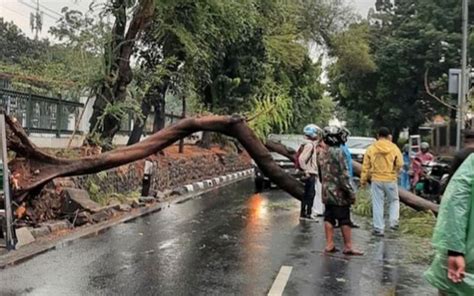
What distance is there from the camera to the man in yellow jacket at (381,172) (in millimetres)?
12414

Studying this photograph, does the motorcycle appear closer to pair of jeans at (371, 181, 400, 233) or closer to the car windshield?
pair of jeans at (371, 181, 400, 233)

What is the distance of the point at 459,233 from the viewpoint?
13.4ft

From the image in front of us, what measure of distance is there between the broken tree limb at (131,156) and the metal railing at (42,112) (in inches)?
127

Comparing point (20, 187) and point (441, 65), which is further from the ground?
point (441, 65)

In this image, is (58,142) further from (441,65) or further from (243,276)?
(441,65)

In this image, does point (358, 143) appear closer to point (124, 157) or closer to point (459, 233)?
point (124, 157)

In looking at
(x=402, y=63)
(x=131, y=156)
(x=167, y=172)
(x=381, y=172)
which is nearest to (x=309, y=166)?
(x=381, y=172)

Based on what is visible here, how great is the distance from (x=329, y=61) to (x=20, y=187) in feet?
142

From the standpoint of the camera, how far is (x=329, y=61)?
5331 cm

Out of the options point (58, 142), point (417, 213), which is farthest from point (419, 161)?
point (58, 142)

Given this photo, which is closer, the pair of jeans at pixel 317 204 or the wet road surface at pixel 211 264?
the wet road surface at pixel 211 264

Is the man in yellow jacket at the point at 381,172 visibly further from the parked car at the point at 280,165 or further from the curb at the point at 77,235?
the parked car at the point at 280,165

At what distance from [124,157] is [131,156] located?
0.14m

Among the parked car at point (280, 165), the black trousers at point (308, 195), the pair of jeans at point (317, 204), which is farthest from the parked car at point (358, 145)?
the black trousers at point (308, 195)
